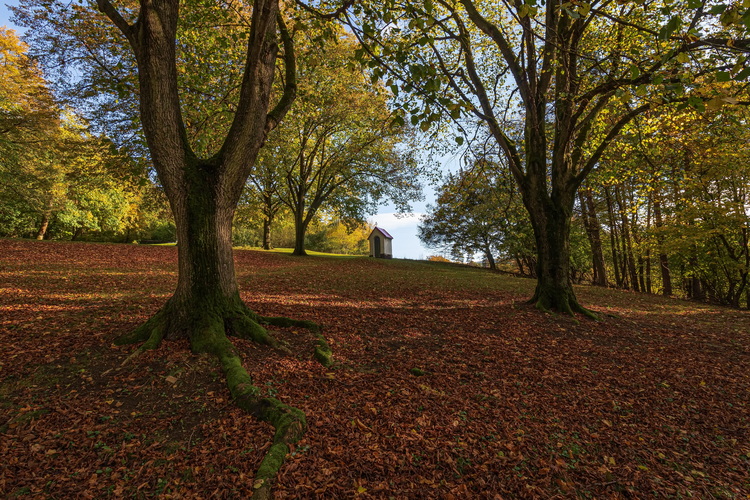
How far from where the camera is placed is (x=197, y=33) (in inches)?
344

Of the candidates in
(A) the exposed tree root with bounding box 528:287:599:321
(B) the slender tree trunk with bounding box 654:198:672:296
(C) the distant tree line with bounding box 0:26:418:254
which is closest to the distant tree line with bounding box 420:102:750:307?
(B) the slender tree trunk with bounding box 654:198:672:296

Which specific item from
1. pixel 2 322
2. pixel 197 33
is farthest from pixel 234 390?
pixel 197 33

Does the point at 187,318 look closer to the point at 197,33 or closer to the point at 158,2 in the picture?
the point at 158,2

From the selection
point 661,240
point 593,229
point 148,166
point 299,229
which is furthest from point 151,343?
point 593,229

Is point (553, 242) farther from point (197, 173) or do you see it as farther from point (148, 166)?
point (148, 166)

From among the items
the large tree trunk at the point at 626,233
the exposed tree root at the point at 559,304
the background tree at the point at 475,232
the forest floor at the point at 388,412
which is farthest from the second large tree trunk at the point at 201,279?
the large tree trunk at the point at 626,233

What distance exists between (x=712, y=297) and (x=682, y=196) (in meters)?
6.76

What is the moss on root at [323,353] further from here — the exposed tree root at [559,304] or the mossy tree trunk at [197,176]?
the exposed tree root at [559,304]

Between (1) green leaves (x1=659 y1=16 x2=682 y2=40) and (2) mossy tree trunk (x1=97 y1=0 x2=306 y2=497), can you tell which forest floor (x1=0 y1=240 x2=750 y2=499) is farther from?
(1) green leaves (x1=659 y1=16 x2=682 y2=40)

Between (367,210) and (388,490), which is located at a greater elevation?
(367,210)

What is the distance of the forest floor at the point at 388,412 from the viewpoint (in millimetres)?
2766

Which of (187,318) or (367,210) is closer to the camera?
(187,318)

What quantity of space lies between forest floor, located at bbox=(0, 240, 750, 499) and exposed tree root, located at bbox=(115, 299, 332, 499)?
13cm

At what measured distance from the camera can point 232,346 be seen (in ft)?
15.6
